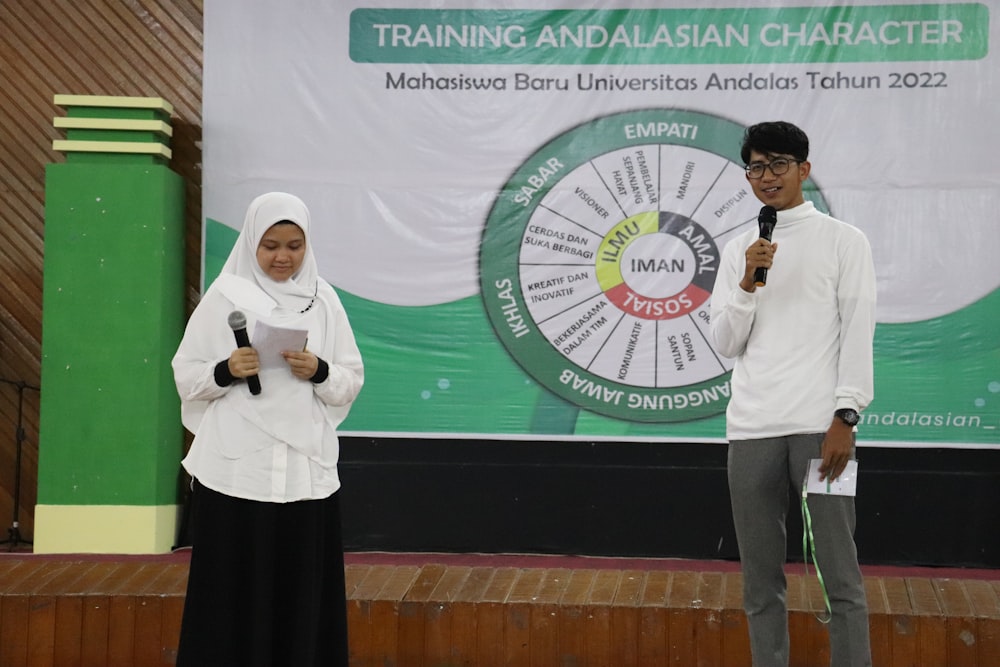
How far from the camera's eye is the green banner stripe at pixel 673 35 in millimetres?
4172

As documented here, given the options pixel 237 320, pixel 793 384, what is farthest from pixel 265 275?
pixel 793 384

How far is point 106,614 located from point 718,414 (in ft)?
7.30

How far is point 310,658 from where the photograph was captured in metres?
2.58

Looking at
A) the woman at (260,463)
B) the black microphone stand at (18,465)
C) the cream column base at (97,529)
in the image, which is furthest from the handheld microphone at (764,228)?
the black microphone stand at (18,465)

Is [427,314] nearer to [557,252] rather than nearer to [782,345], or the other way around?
[557,252]

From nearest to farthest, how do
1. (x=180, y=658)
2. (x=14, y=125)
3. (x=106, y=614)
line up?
(x=180, y=658)
(x=106, y=614)
(x=14, y=125)

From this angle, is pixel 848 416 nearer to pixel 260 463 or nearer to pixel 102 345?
pixel 260 463

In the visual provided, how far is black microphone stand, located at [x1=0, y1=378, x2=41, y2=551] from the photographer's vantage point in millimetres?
4441

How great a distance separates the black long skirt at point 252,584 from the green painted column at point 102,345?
1804mm

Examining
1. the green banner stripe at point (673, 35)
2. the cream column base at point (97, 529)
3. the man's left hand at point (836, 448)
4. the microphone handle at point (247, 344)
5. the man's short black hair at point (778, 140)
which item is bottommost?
the cream column base at point (97, 529)

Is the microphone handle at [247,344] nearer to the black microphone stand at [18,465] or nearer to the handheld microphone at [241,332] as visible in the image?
the handheld microphone at [241,332]

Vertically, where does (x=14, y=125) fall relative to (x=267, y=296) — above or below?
above

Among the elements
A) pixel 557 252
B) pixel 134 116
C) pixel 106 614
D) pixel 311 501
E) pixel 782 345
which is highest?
pixel 134 116

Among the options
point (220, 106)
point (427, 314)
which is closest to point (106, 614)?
point (427, 314)
